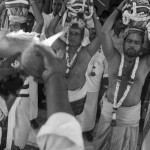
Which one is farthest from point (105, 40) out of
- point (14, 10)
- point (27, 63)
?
point (27, 63)

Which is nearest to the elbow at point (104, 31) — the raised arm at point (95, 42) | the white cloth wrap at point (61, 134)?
the raised arm at point (95, 42)

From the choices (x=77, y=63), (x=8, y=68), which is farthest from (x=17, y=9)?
(x=8, y=68)

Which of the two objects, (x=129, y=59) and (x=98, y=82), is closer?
(x=129, y=59)

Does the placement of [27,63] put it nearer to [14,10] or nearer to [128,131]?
[128,131]

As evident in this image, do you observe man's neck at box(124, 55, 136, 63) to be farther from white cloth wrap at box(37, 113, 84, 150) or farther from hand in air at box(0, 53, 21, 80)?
white cloth wrap at box(37, 113, 84, 150)

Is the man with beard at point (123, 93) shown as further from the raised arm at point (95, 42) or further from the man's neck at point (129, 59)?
the raised arm at point (95, 42)

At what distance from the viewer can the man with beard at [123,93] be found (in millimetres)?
3584

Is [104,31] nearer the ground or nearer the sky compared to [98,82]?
nearer the sky

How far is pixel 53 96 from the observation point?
1320mm

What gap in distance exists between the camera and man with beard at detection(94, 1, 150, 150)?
3.58 meters

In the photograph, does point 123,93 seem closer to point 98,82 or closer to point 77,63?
point 77,63

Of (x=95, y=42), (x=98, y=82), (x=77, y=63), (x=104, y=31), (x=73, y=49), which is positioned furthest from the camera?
(x=98, y=82)

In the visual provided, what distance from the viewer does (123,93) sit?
11.8 ft

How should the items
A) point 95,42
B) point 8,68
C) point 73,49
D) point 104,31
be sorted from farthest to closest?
point 73,49 < point 95,42 < point 104,31 < point 8,68
